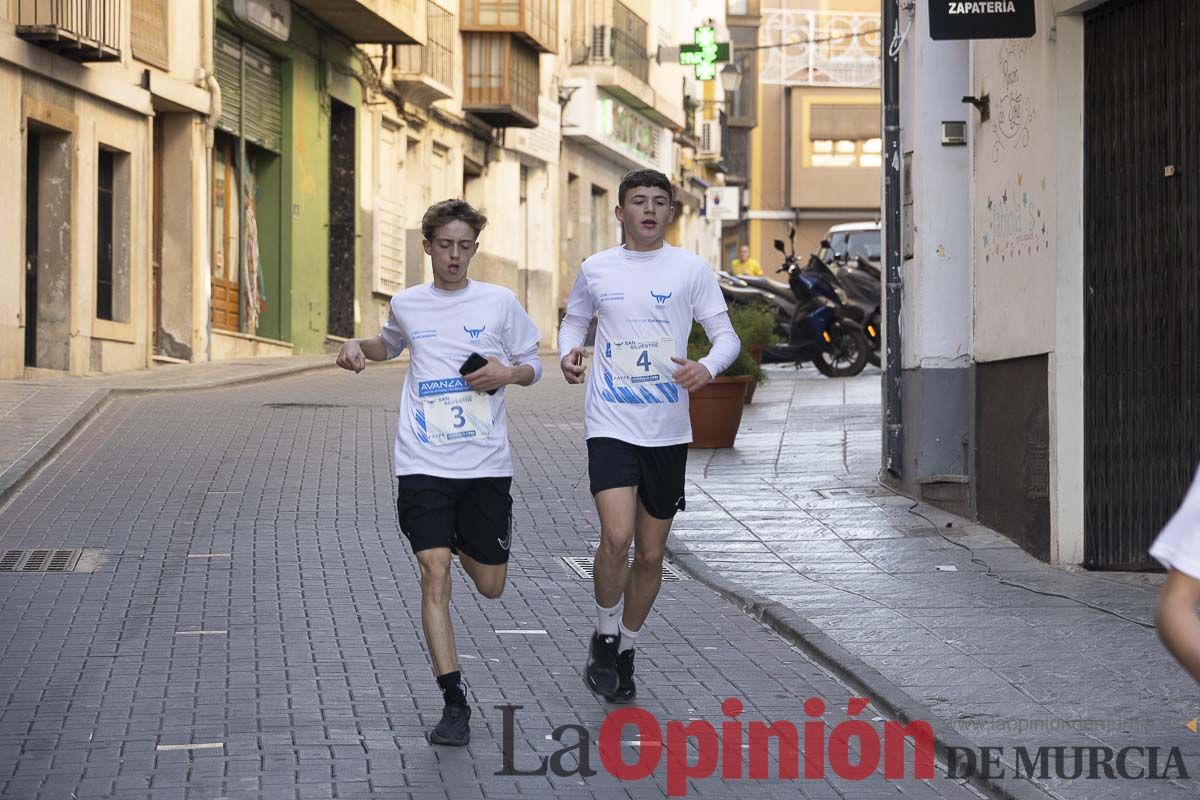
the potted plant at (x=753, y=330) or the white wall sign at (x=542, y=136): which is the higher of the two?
the white wall sign at (x=542, y=136)

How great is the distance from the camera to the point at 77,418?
1647 cm

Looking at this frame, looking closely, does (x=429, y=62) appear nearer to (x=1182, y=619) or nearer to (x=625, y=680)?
(x=625, y=680)

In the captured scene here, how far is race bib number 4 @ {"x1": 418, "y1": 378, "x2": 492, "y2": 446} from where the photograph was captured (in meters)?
6.73

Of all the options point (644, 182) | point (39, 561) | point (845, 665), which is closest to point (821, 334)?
point (39, 561)

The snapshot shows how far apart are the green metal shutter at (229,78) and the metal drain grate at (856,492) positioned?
50.6 feet

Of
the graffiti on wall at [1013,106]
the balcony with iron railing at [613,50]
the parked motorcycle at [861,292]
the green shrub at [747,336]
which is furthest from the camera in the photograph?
the balcony with iron railing at [613,50]

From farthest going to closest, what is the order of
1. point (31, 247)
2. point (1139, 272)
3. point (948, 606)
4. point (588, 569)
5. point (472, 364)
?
point (31, 247) → point (588, 569) → point (1139, 272) → point (948, 606) → point (472, 364)

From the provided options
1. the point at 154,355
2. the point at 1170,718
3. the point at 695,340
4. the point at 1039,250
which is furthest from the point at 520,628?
the point at 154,355

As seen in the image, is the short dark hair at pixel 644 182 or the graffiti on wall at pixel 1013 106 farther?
the graffiti on wall at pixel 1013 106

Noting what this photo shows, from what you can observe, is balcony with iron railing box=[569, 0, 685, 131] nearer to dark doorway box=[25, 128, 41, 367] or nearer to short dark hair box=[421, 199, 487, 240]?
dark doorway box=[25, 128, 41, 367]

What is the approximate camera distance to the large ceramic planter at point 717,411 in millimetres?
16031

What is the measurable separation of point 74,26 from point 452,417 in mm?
16948

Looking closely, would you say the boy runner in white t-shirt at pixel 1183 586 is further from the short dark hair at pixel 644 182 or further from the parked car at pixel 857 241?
the parked car at pixel 857 241

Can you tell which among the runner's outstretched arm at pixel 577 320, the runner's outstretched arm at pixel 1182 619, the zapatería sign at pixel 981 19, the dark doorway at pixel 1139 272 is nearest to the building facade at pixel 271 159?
the zapatería sign at pixel 981 19
